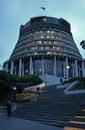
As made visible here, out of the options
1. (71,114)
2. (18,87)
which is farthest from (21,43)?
(71,114)

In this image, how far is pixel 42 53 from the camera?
105 metres

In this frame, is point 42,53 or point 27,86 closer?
point 27,86

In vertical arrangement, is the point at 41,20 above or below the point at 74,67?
above

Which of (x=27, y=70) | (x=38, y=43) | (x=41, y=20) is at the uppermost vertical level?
(x=41, y=20)

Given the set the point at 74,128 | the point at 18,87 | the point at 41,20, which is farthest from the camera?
the point at 41,20

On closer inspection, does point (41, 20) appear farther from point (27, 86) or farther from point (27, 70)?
point (27, 86)

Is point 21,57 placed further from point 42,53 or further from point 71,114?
point 71,114

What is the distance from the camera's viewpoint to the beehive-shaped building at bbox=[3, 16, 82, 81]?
106438mm

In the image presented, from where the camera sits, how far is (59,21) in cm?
12475

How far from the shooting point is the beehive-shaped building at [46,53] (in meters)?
106

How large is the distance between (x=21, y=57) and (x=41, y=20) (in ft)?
76.8

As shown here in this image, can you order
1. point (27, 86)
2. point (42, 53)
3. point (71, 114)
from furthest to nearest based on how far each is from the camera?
point (42, 53) → point (27, 86) → point (71, 114)

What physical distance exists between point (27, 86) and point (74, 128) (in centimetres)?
5497

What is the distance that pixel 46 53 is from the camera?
105 metres
